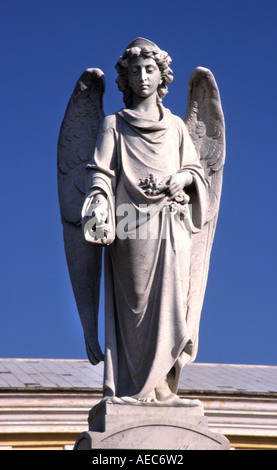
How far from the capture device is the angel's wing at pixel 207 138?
1075 cm

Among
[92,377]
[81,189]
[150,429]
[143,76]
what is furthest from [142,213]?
[92,377]

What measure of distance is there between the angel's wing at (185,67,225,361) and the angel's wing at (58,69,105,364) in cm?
97

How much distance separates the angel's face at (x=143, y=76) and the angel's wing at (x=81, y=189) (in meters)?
0.52

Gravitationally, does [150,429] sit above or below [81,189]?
below

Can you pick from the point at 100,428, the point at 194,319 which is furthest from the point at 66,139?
the point at 100,428

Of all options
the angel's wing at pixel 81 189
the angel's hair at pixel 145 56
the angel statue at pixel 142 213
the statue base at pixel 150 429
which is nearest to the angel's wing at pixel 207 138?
the angel statue at pixel 142 213

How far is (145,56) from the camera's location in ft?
34.0

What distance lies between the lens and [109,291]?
10180 millimetres

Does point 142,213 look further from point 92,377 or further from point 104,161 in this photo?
point 92,377

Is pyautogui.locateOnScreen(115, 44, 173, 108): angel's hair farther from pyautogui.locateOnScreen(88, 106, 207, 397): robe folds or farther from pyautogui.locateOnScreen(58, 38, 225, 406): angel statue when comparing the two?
pyautogui.locateOnScreen(88, 106, 207, 397): robe folds

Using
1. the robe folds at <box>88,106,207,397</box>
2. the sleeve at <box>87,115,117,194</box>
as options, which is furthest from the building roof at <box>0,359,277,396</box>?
the sleeve at <box>87,115,117,194</box>

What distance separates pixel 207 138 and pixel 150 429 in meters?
3.30

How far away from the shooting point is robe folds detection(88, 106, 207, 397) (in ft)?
32.2

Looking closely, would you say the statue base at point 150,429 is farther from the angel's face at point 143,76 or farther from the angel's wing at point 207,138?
the angel's face at point 143,76
